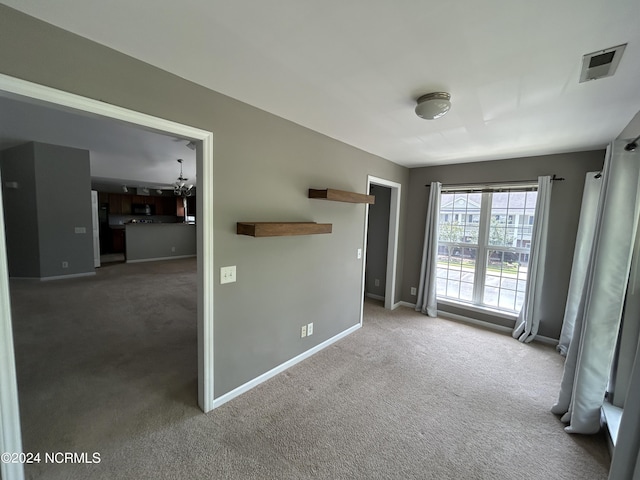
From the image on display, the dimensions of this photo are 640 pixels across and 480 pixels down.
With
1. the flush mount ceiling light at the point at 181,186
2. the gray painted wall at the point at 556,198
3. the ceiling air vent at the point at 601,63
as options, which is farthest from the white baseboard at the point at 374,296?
the flush mount ceiling light at the point at 181,186

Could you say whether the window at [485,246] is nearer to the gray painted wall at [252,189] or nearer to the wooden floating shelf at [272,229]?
the gray painted wall at [252,189]

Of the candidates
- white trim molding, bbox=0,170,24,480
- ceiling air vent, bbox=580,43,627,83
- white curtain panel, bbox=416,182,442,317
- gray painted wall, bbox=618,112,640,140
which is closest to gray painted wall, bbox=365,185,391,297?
white curtain panel, bbox=416,182,442,317

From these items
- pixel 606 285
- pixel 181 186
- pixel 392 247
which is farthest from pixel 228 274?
pixel 181 186

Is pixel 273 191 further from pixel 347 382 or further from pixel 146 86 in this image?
pixel 347 382

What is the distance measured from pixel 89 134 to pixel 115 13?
3876 mm

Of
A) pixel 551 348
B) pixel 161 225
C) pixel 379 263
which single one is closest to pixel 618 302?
pixel 551 348

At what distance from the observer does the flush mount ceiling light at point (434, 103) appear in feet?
5.84

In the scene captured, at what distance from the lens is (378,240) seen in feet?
16.0

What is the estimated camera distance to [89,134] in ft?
13.0

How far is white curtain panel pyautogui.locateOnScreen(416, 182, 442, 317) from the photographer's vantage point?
4.08 m

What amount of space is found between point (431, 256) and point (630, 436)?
306 cm

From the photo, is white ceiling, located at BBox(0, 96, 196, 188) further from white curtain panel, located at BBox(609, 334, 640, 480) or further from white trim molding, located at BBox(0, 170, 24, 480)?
white curtain panel, located at BBox(609, 334, 640, 480)

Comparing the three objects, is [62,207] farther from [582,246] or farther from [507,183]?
[582,246]

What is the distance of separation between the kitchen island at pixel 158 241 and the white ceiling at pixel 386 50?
22.6ft
